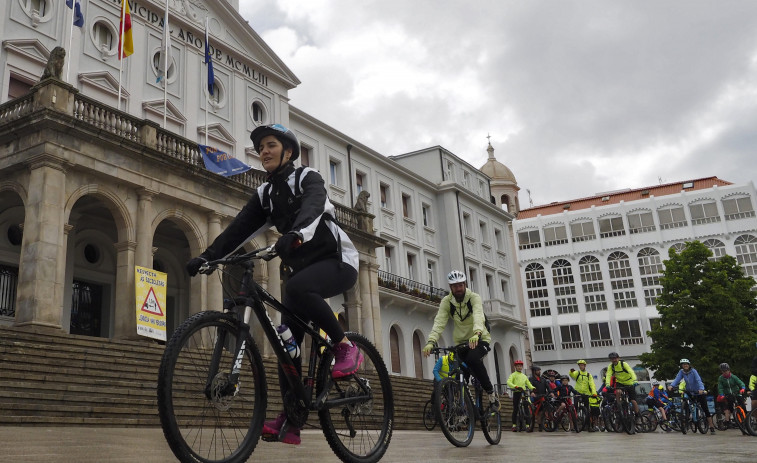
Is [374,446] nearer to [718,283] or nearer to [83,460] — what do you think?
[83,460]

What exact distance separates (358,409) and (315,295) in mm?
896

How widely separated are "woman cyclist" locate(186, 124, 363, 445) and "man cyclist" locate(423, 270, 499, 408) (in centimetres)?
377

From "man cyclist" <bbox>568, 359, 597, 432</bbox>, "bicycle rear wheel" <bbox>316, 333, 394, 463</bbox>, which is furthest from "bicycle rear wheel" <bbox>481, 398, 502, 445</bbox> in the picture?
"man cyclist" <bbox>568, 359, 597, 432</bbox>

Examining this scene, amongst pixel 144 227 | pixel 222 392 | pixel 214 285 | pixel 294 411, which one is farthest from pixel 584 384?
pixel 222 392

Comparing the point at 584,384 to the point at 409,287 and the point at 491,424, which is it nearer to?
the point at 491,424

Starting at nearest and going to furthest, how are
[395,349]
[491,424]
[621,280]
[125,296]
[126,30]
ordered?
[491,424] → [125,296] → [126,30] → [395,349] → [621,280]

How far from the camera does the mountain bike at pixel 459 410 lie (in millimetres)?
7699

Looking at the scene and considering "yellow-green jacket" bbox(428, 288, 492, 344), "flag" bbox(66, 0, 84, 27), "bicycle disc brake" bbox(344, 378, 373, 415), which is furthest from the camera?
"flag" bbox(66, 0, 84, 27)

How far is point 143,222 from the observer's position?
20.3 meters

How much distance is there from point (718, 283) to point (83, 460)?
123ft

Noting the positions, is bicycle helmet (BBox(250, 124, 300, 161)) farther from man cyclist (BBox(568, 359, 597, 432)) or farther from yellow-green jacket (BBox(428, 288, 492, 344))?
man cyclist (BBox(568, 359, 597, 432))

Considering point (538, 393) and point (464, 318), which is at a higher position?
point (464, 318)

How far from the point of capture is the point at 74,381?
13195mm

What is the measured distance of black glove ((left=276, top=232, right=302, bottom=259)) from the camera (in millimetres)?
4090
